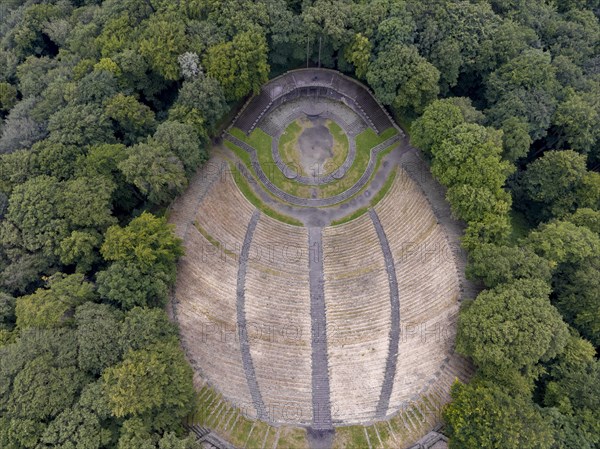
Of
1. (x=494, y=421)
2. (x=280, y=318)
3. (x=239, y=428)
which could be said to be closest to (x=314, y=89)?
(x=280, y=318)

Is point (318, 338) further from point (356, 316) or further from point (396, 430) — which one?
point (396, 430)

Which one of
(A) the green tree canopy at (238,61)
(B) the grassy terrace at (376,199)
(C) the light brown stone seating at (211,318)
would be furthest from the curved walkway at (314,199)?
(C) the light brown stone seating at (211,318)

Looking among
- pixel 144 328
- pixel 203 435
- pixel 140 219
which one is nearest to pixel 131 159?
pixel 140 219

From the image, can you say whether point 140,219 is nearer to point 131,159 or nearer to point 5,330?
point 131,159

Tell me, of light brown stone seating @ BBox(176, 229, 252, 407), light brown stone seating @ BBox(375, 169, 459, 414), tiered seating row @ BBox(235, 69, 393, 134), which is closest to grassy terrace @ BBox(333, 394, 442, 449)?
light brown stone seating @ BBox(375, 169, 459, 414)

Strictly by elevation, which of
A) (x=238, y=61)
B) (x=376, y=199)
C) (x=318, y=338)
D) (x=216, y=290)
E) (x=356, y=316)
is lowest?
(x=318, y=338)

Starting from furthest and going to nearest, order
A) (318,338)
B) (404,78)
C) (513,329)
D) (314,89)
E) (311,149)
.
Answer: (314,89)
(311,149)
(404,78)
(318,338)
(513,329)

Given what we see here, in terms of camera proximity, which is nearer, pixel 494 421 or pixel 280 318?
pixel 494 421

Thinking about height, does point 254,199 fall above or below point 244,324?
above
